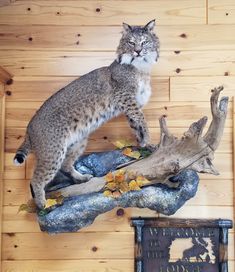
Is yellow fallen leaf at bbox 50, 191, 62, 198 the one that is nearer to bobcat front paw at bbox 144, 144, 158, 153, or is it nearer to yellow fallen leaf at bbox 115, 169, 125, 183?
yellow fallen leaf at bbox 115, 169, 125, 183

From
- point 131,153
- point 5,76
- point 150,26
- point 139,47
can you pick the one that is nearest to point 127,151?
point 131,153

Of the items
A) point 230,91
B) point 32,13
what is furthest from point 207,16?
point 32,13

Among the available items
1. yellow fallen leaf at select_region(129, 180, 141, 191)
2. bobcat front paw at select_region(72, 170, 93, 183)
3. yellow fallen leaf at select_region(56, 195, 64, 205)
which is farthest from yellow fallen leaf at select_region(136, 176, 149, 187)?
yellow fallen leaf at select_region(56, 195, 64, 205)

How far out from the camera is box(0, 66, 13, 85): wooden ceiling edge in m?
2.22

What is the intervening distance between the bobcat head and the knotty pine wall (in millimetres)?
176

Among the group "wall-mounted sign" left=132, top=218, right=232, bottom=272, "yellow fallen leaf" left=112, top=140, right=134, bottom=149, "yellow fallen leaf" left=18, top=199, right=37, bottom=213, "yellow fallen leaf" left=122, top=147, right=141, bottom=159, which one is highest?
"yellow fallen leaf" left=112, top=140, right=134, bottom=149

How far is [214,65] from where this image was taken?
2.36m

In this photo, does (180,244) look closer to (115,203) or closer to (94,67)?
(115,203)

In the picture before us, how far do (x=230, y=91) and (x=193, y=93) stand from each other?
0.19m

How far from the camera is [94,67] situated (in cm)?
237

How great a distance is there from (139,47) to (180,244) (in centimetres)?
98

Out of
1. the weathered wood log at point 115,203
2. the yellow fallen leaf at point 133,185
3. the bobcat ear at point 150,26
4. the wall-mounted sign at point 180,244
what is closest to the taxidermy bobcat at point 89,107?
the bobcat ear at point 150,26

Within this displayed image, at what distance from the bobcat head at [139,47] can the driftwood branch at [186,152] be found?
0.33 meters

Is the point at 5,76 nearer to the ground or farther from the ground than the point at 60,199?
farther from the ground
